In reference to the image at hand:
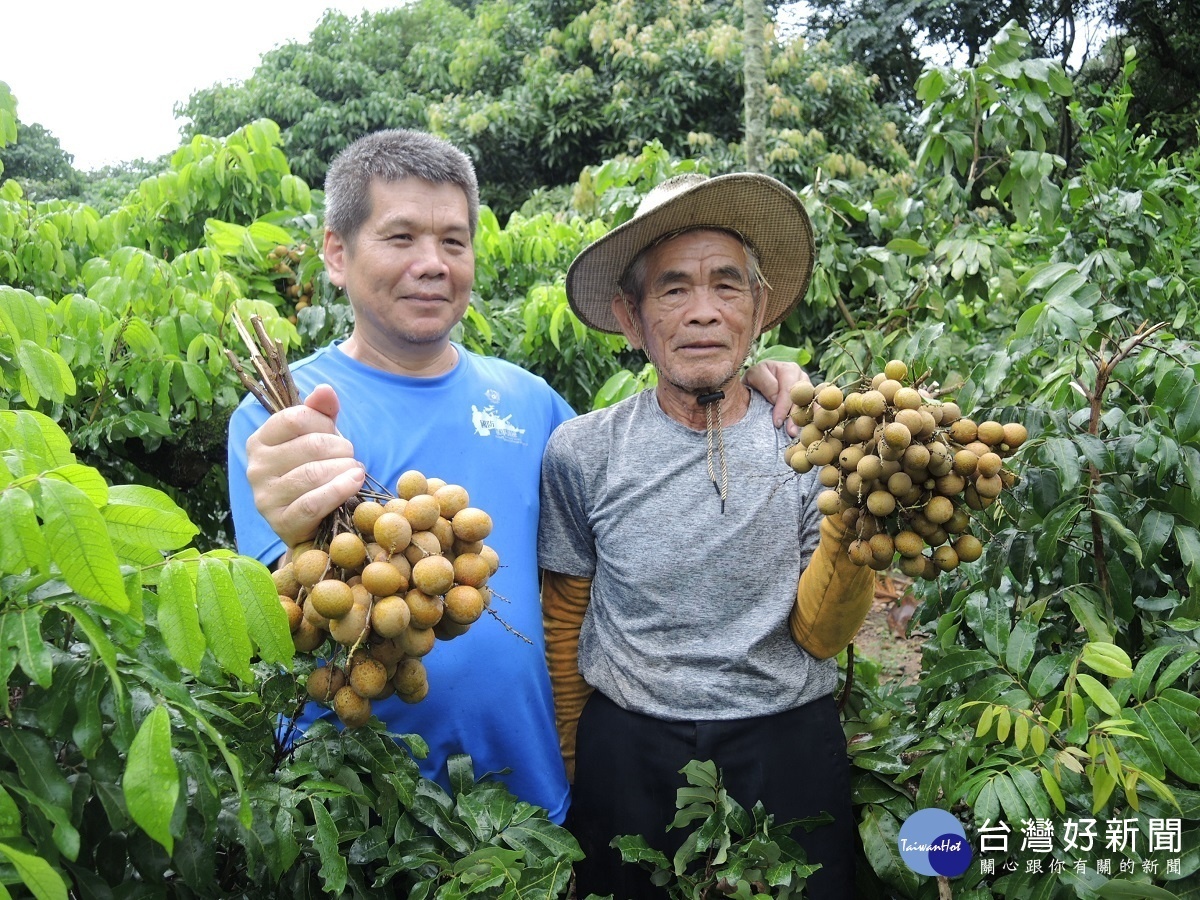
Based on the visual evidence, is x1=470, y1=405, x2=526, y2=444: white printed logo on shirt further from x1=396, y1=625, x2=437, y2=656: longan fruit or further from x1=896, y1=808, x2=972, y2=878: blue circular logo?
x1=896, y1=808, x2=972, y2=878: blue circular logo

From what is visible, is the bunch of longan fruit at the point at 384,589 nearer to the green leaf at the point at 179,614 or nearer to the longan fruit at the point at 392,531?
the longan fruit at the point at 392,531

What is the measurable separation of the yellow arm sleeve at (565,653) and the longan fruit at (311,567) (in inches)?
34.3

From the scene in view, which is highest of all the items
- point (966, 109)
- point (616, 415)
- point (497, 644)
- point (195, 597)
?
point (966, 109)

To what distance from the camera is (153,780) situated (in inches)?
39.1

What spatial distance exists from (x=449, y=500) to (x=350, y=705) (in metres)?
0.33

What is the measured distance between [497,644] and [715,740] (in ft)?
1.60

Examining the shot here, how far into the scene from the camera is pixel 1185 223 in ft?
11.7

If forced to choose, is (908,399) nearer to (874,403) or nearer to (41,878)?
(874,403)

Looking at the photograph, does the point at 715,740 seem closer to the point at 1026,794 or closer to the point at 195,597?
the point at 1026,794

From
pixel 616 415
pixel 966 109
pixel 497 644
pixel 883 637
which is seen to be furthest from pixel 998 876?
pixel 883 637

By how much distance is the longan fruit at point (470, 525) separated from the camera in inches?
54.8

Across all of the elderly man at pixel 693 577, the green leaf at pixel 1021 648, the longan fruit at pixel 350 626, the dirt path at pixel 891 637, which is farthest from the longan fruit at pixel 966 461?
the dirt path at pixel 891 637

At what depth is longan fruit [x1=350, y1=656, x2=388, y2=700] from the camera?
133cm

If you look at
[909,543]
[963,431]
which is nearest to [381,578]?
[909,543]
